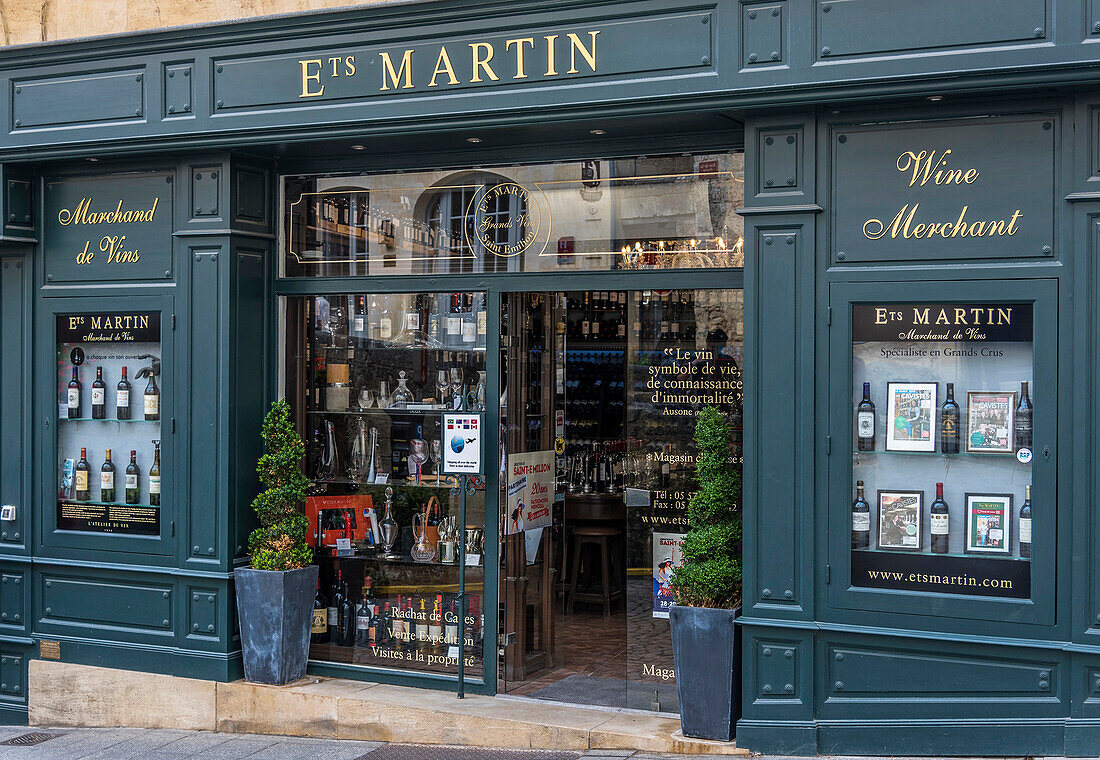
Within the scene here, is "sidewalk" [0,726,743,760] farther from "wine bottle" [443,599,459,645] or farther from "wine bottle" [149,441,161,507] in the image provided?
"wine bottle" [149,441,161,507]

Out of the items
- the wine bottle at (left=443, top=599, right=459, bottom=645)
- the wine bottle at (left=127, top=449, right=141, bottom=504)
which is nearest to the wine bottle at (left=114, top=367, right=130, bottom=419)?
the wine bottle at (left=127, top=449, right=141, bottom=504)

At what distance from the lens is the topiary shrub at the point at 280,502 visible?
7215mm

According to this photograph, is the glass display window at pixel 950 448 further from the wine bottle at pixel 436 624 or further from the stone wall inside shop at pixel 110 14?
the stone wall inside shop at pixel 110 14

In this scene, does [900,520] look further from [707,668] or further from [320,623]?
[320,623]

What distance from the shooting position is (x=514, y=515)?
7395 millimetres

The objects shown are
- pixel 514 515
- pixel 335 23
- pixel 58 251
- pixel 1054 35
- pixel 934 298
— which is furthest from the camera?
pixel 58 251

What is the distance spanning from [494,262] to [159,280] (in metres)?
2.38

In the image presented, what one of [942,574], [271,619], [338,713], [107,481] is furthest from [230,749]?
[942,574]

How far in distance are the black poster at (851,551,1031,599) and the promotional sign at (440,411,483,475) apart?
241cm

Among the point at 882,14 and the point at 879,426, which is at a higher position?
the point at 882,14

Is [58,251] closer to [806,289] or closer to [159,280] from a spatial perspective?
[159,280]

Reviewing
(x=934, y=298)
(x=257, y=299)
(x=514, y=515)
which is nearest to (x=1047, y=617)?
(x=934, y=298)

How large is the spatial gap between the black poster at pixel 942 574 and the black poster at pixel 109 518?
475 cm

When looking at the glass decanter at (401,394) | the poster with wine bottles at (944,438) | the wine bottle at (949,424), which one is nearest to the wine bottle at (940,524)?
the poster with wine bottles at (944,438)
